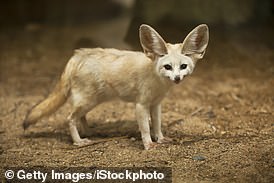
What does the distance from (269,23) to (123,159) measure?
10.1 feet

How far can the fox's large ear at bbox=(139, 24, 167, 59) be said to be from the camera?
342 cm

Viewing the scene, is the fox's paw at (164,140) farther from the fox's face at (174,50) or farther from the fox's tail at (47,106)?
the fox's tail at (47,106)

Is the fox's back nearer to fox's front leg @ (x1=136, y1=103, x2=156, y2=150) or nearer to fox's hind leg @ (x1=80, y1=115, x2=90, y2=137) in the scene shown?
fox's front leg @ (x1=136, y1=103, x2=156, y2=150)

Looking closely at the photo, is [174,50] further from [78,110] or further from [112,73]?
[78,110]

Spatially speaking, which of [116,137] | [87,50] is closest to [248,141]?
[116,137]

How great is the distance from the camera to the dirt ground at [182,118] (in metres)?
3.25

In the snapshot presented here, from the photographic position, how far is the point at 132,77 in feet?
12.5

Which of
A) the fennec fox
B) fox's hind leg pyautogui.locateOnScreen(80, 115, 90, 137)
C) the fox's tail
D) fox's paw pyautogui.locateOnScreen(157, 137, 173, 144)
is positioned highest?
the fennec fox

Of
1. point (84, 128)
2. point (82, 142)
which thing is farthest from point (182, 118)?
point (82, 142)

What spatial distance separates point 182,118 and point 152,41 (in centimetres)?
139

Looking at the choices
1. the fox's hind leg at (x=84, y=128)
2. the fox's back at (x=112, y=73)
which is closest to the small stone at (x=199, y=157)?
the fox's back at (x=112, y=73)

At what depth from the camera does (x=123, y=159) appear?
3432 mm

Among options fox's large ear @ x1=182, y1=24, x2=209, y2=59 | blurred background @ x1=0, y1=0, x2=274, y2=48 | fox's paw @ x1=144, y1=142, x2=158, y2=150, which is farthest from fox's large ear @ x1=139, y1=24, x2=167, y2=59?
blurred background @ x1=0, y1=0, x2=274, y2=48

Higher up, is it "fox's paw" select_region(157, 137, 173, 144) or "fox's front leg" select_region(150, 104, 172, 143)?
"fox's front leg" select_region(150, 104, 172, 143)
